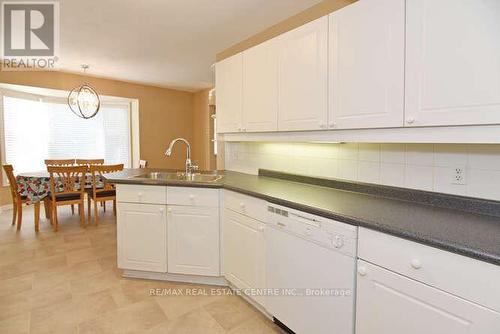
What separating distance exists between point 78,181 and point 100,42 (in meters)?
1.88

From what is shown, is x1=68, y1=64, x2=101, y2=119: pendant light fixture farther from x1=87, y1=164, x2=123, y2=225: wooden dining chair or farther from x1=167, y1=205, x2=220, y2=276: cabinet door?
Answer: x1=167, y1=205, x2=220, y2=276: cabinet door

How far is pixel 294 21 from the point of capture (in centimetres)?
292

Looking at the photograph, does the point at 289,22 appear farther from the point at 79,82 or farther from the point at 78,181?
the point at 79,82

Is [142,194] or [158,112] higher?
[158,112]

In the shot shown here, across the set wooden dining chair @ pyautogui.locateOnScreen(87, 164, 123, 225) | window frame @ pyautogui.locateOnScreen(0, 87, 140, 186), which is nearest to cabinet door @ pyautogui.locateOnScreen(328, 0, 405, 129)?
wooden dining chair @ pyautogui.locateOnScreen(87, 164, 123, 225)

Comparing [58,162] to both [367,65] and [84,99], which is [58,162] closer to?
[84,99]

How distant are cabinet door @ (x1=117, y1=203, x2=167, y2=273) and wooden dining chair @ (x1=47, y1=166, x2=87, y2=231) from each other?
1.90 m

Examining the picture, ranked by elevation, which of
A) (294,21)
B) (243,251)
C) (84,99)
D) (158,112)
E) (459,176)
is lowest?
(243,251)

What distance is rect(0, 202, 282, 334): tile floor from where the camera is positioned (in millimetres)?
1933

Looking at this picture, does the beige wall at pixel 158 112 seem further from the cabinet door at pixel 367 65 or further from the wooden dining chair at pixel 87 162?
the cabinet door at pixel 367 65

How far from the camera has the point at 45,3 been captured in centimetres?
269

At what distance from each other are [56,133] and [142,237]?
14.4 feet

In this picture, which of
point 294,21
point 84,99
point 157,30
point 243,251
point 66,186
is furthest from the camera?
point 84,99

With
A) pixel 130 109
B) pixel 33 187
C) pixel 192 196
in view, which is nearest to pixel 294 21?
pixel 192 196
